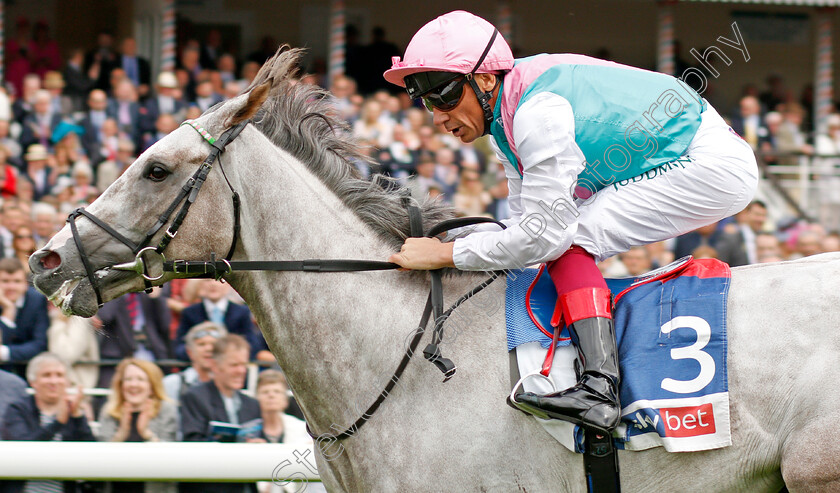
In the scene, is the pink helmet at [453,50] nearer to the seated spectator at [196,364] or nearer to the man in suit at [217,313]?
the seated spectator at [196,364]

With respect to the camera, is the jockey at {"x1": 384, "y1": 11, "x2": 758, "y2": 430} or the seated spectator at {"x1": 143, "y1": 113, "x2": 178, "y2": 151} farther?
the seated spectator at {"x1": 143, "y1": 113, "x2": 178, "y2": 151}

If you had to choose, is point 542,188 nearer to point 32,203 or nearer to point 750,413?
point 750,413

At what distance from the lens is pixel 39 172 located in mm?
7527

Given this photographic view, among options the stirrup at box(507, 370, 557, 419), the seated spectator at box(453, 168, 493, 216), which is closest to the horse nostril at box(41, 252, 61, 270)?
the stirrup at box(507, 370, 557, 419)

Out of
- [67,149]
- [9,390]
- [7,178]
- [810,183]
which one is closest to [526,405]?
[9,390]

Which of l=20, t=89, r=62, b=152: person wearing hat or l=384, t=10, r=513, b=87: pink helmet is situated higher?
l=384, t=10, r=513, b=87: pink helmet

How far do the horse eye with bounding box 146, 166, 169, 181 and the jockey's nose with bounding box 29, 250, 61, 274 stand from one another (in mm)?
386

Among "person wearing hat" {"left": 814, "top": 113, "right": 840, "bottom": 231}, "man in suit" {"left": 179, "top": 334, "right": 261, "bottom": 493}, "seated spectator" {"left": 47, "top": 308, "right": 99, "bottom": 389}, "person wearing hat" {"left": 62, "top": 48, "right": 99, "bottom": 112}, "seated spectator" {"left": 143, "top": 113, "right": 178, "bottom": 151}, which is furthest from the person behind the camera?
"person wearing hat" {"left": 814, "top": 113, "right": 840, "bottom": 231}

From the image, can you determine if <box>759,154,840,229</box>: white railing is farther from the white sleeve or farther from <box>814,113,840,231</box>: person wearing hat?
the white sleeve

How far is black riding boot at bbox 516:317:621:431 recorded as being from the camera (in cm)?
255

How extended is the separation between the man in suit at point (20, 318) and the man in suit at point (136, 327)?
345 millimetres

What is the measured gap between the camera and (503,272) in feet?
9.79

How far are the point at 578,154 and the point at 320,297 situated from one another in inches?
37.2

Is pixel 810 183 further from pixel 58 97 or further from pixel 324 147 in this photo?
pixel 324 147
